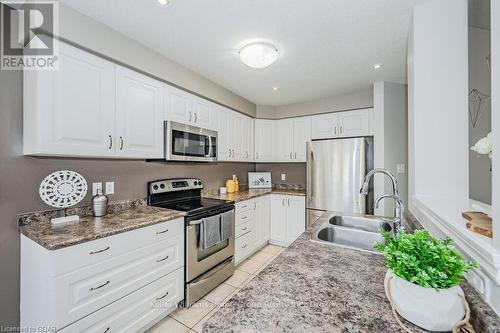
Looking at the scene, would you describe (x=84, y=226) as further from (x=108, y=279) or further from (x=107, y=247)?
(x=108, y=279)

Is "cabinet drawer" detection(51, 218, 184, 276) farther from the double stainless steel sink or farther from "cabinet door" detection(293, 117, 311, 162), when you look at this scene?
"cabinet door" detection(293, 117, 311, 162)

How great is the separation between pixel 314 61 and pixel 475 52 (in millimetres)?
1251

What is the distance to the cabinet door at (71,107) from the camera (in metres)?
1.42

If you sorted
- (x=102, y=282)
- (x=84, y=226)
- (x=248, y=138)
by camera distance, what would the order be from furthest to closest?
1. (x=248, y=138)
2. (x=84, y=226)
3. (x=102, y=282)

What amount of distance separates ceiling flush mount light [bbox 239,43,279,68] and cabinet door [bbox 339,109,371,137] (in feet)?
5.92

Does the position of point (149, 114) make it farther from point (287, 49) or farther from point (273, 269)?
point (273, 269)

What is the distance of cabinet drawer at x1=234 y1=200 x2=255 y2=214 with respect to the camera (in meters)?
2.74

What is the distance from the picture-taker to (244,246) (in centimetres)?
290

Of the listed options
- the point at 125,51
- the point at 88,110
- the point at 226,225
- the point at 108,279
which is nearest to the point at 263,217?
the point at 226,225

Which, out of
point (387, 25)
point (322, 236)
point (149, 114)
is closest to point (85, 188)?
point (149, 114)

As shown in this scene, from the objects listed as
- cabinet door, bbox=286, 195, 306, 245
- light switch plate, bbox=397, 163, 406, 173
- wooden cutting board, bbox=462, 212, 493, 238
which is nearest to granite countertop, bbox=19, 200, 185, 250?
wooden cutting board, bbox=462, 212, 493, 238

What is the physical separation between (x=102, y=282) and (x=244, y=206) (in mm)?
Result: 1762

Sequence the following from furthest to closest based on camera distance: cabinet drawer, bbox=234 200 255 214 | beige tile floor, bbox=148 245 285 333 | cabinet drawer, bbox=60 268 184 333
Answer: cabinet drawer, bbox=234 200 255 214, beige tile floor, bbox=148 245 285 333, cabinet drawer, bbox=60 268 184 333

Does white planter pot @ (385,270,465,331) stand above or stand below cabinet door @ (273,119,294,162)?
below
